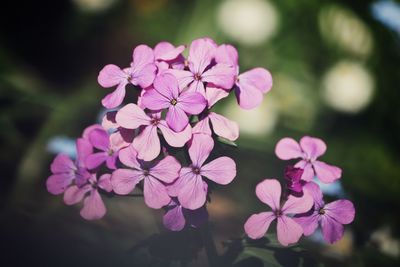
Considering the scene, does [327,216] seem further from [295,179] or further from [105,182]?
[105,182]

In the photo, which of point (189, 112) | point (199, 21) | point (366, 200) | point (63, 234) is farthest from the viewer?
point (199, 21)

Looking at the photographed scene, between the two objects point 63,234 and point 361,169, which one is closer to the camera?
point 63,234

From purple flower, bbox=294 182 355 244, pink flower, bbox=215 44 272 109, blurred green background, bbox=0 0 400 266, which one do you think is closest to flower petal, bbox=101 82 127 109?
pink flower, bbox=215 44 272 109

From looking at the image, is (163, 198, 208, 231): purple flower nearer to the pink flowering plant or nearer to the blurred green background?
the pink flowering plant

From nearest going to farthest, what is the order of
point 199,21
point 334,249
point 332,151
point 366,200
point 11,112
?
point 334,249 → point 366,200 → point 11,112 → point 332,151 → point 199,21

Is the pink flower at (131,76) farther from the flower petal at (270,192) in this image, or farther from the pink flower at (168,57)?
the flower petal at (270,192)

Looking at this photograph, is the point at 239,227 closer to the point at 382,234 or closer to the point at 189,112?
the point at 382,234

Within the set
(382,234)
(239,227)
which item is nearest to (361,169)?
(382,234)

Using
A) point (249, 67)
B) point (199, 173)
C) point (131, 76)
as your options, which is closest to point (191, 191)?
point (199, 173)
